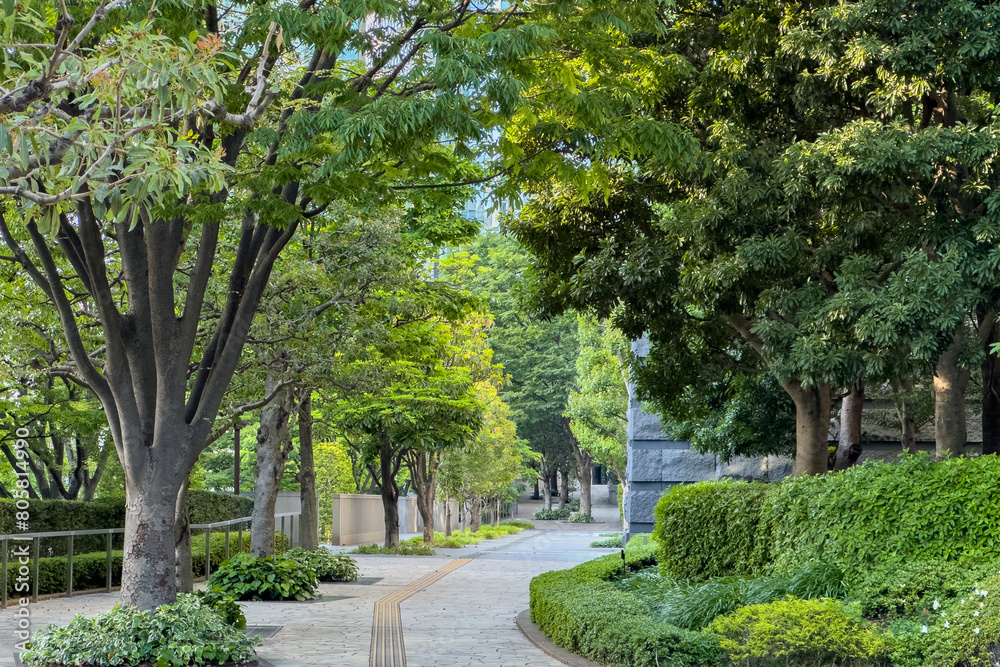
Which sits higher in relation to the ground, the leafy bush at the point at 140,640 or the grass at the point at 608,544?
the leafy bush at the point at 140,640

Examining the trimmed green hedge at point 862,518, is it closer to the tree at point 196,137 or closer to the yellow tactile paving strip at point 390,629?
the yellow tactile paving strip at point 390,629

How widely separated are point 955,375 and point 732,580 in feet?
13.3

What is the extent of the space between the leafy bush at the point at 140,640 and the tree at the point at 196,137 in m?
0.25

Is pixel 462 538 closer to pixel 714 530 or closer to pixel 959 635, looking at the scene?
pixel 714 530

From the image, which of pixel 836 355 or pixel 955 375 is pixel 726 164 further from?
pixel 955 375

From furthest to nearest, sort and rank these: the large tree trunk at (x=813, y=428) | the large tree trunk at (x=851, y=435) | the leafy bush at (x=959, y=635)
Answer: the large tree trunk at (x=851, y=435)
the large tree trunk at (x=813, y=428)
the leafy bush at (x=959, y=635)

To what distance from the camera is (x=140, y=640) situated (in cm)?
840

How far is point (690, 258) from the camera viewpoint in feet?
40.5

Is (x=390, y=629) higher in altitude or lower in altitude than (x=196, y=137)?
lower

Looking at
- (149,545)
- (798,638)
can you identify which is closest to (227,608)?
(149,545)

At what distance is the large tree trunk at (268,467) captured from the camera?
16.9 m

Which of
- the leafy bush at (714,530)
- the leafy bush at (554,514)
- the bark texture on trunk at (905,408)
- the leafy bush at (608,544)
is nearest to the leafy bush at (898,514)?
the leafy bush at (714,530)

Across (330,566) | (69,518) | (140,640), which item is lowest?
(330,566)

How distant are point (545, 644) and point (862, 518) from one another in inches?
147
